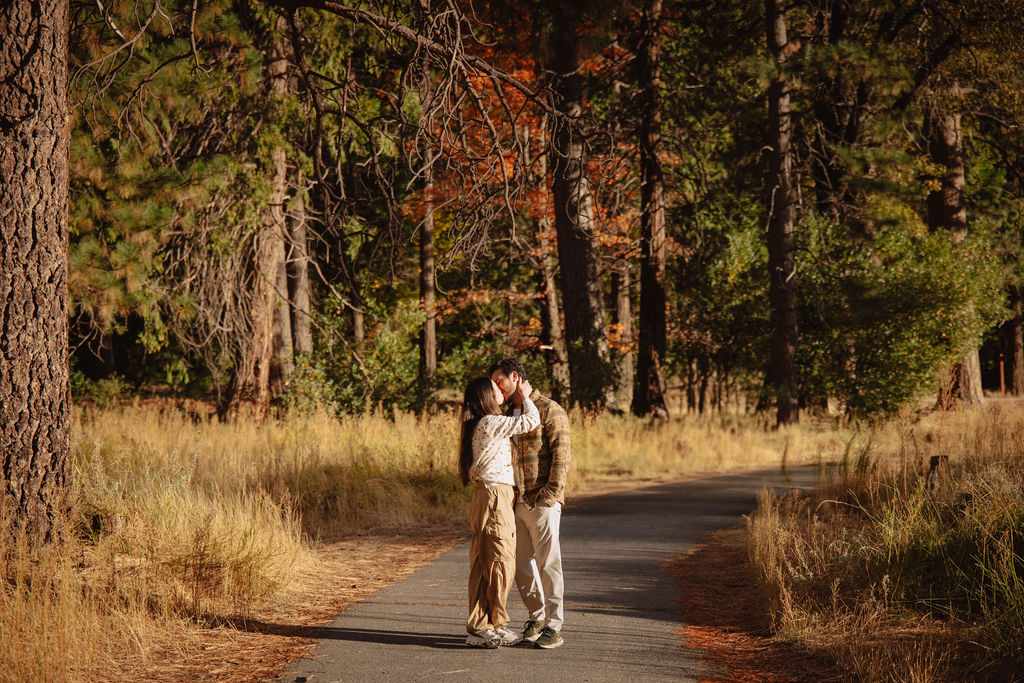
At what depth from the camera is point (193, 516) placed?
316 inches

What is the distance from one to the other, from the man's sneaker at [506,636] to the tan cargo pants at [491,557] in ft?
0.13

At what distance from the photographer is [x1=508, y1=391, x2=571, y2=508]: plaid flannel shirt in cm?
633

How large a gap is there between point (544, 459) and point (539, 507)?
1.07ft

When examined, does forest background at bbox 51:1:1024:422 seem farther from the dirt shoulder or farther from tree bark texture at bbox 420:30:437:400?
the dirt shoulder

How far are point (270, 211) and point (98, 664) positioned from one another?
42.0 feet

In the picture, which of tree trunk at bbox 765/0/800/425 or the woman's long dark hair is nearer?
the woman's long dark hair

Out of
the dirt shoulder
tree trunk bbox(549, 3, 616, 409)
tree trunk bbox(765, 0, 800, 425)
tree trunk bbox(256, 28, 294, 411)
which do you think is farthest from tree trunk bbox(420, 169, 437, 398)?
the dirt shoulder

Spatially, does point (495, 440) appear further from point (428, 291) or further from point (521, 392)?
point (428, 291)

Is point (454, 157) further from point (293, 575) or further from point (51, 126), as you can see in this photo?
point (293, 575)

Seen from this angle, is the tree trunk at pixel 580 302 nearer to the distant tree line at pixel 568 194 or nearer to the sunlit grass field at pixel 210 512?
the distant tree line at pixel 568 194

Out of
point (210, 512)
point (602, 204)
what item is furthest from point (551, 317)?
point (210, 512)

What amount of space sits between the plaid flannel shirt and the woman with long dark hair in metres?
0.12

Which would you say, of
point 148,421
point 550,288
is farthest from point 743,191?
point 148,421

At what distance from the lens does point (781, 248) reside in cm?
2112
